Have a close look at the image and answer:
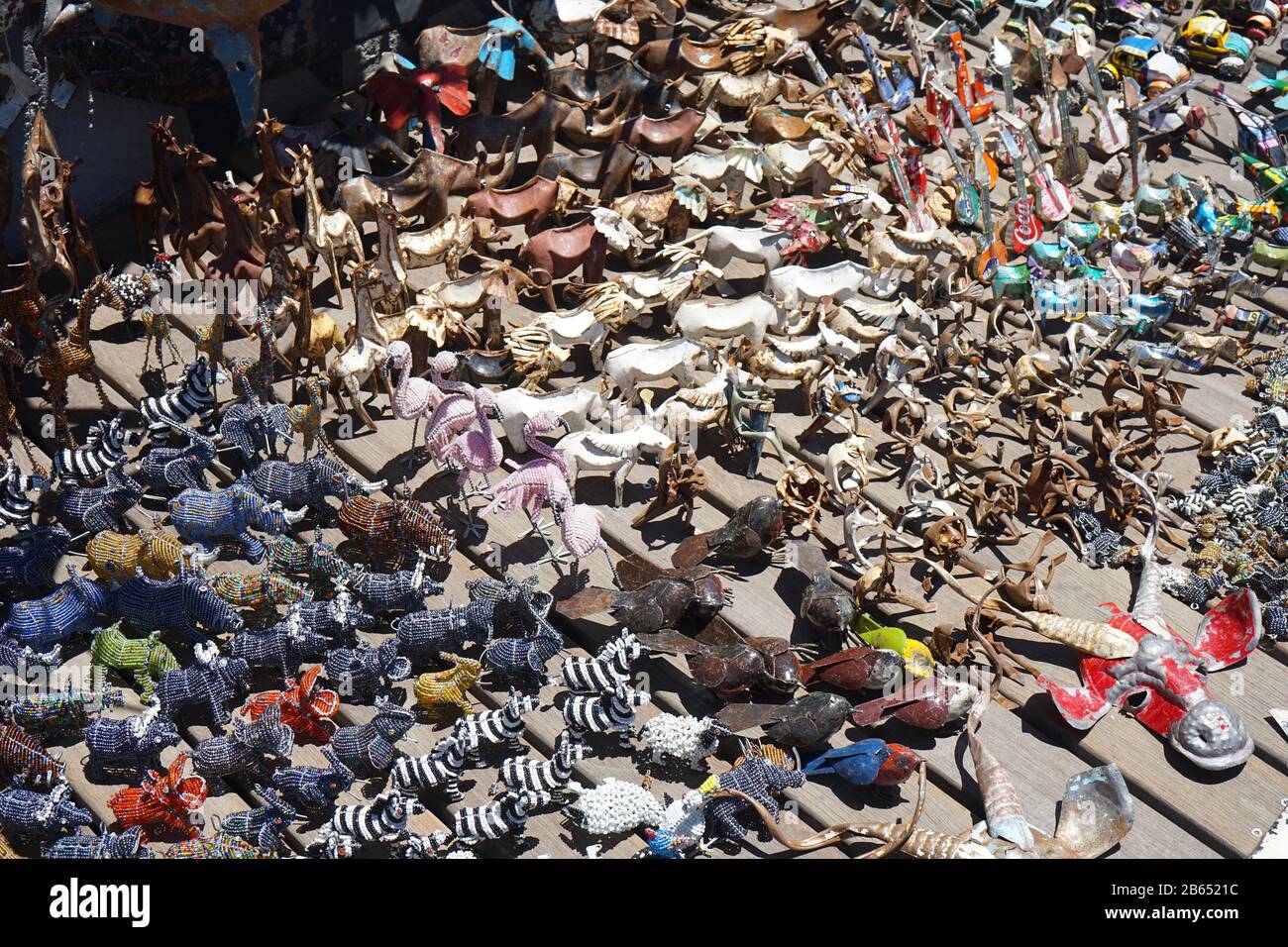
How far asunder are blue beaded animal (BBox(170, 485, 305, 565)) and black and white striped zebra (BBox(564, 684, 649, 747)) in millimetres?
1465

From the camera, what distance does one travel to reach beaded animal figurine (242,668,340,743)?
571 cm

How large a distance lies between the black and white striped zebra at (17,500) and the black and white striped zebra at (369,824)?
1.94 m

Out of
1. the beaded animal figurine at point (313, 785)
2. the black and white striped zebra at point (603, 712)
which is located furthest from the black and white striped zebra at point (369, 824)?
the black and white striped zebra at point (603, 712)

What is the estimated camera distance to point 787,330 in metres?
7.39

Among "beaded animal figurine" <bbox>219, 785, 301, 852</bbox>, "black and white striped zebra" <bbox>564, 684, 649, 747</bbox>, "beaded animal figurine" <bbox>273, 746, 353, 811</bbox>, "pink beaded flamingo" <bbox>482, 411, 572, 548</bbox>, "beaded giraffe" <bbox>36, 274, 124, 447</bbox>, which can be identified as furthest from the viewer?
"beaded giraffe" <bbox>36, 274, 124, 447</bbox>

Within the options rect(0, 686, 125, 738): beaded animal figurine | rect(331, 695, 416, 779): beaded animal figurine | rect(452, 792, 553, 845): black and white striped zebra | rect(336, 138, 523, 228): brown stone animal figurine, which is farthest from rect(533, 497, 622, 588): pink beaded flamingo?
rect(336, 138, 523, 228): brown stone animal figurine

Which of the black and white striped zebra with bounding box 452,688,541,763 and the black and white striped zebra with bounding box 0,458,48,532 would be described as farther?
the black and white striped zebra with bounding box 0,458,48,532

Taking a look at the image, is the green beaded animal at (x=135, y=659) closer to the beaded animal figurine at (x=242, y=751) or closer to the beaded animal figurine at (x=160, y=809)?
the beaded animal figurine at (x=242, y=751)

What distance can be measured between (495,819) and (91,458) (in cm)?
234

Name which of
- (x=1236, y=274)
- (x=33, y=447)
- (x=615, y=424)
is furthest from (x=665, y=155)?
(x=33, y=447)

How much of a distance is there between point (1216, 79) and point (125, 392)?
22.3 ft

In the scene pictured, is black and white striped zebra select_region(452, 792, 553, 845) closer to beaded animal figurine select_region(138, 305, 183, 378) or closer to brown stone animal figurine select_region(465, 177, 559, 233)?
beaded animal figurine select_region(138, 305, 183, 378)

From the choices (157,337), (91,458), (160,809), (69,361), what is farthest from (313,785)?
(157,337)

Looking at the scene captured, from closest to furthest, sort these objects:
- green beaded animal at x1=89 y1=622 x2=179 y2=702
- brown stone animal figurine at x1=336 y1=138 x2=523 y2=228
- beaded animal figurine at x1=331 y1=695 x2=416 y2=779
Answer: beaded animal figurine at x1=331 y1=695 x2=416 y2=779, green beaded animal at x1=89 y1=622 x2=179 y2=702, brown stone animal figurine at x1=336 y1=138 x2=523 y2=228
